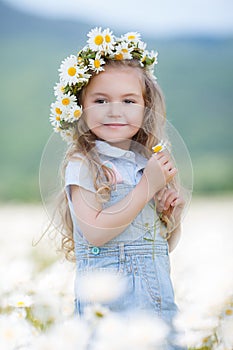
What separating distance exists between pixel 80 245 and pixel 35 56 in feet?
35.5

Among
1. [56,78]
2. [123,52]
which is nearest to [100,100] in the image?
[123,52]

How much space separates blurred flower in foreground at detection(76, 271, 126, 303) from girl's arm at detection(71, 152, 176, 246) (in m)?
0.09

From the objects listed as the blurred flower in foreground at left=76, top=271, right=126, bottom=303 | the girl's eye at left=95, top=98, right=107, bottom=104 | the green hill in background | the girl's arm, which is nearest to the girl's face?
the girl's eye at left=95, top=98, right=107, bottom=104

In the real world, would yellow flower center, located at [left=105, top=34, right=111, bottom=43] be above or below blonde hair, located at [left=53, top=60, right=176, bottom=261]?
above

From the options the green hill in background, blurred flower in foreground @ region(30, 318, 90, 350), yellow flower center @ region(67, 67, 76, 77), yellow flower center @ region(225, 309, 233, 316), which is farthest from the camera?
the green hill in background

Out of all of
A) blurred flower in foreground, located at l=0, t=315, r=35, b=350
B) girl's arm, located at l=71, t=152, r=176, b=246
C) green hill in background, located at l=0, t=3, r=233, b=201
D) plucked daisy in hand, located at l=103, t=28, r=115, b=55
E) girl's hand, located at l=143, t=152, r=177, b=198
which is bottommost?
blurred flower in foreground, located at l=0, t=315, r=35, b=350

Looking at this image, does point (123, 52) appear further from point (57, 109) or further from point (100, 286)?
point (100, 286)

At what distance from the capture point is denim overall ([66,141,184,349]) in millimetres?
1854

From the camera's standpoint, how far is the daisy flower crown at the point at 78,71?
192cm

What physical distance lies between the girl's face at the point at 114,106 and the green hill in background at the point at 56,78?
303 inches

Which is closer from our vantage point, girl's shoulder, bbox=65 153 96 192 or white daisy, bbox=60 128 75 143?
girl's shoulder, bbox=65 153 96 192

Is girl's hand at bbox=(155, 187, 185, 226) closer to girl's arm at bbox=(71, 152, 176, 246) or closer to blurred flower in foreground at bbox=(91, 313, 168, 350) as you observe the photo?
girl's arm at bbox=(71, 152, 176, 246)

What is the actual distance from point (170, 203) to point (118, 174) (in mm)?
162

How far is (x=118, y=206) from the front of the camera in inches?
71.7
